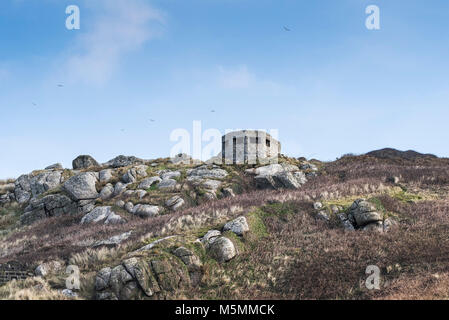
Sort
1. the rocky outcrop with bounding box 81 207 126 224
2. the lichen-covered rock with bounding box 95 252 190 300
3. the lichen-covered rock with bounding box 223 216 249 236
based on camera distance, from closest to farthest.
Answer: the lichen-covered rock with bounding box 95 252 190 300 → the lichen-covered rock with bounding box 223 216 249 236 → the rocky outcrop with bounding box 81 207 126 224

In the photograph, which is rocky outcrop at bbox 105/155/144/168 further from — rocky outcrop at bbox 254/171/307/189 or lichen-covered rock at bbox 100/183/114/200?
rocky outcrop at bbox 254/171/307/189

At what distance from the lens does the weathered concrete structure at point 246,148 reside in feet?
124

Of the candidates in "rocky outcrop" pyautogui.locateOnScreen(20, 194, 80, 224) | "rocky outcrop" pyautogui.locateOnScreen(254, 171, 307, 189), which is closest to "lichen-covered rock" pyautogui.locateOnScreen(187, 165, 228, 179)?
"rocky outcrop" pyautogui.locateOnScreen(254, 171, 307, 189)

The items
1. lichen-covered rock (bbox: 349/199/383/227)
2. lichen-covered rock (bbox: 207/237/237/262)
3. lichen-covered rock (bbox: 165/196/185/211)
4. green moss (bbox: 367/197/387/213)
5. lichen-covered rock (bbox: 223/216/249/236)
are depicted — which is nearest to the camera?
lichen-covered rock (bbox: 207/237/237/262)

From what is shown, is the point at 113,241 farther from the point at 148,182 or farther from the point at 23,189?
the point at 23,189

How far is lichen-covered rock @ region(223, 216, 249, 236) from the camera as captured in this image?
16750 millimetres

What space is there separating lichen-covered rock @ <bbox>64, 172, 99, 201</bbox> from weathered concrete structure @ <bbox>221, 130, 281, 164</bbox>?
574 inches

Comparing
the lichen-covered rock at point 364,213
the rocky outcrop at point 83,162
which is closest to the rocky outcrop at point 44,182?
the rocky outcrop at point 83,162

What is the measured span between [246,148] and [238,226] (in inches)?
855

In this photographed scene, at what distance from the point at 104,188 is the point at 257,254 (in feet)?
78.2

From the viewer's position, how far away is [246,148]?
125 ft
